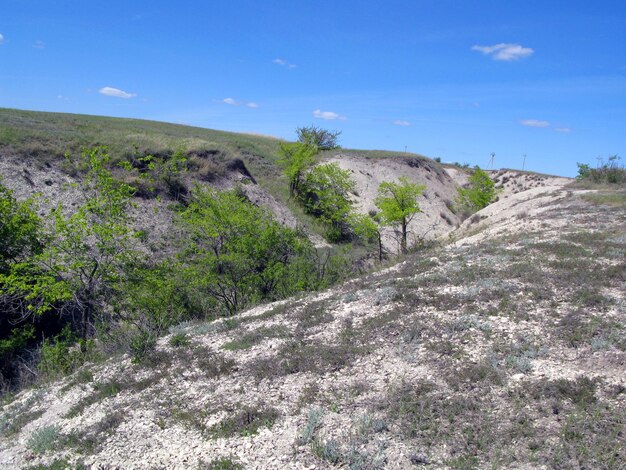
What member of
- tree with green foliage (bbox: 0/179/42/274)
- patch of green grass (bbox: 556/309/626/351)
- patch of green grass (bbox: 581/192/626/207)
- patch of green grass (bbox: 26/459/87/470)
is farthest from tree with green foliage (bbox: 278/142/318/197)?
patch of green grass (bbox: 26/459/87/470)

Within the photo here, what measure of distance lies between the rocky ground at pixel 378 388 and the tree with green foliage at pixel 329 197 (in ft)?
93.8

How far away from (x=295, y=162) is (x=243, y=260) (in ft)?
85.6

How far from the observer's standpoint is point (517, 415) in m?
6.30

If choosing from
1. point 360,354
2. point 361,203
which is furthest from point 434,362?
point 361,203

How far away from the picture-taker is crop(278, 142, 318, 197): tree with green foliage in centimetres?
4291

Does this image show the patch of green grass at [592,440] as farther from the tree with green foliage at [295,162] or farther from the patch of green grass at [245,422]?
the tree with green foliage at [295,162]

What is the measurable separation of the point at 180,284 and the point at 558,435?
1425 centimetres

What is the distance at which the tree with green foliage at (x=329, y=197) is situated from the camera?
40.7 meters

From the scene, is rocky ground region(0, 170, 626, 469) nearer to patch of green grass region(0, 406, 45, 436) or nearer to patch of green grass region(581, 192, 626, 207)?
patch of green grass region(0, 406, 45, 436)

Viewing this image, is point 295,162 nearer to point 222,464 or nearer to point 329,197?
point 329,197

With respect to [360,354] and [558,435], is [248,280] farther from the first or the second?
[558,435]

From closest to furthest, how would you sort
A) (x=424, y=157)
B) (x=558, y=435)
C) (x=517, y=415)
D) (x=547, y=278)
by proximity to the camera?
(x=558, y=435), (x=517, y=415), (x=547, y=278), (x=424, y=157)

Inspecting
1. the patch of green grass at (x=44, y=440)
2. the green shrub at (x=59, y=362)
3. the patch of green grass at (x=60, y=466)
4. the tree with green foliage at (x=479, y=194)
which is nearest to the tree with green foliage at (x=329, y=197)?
the tree with green foliage at (x=479, y=194)

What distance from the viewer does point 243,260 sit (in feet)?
58.6
